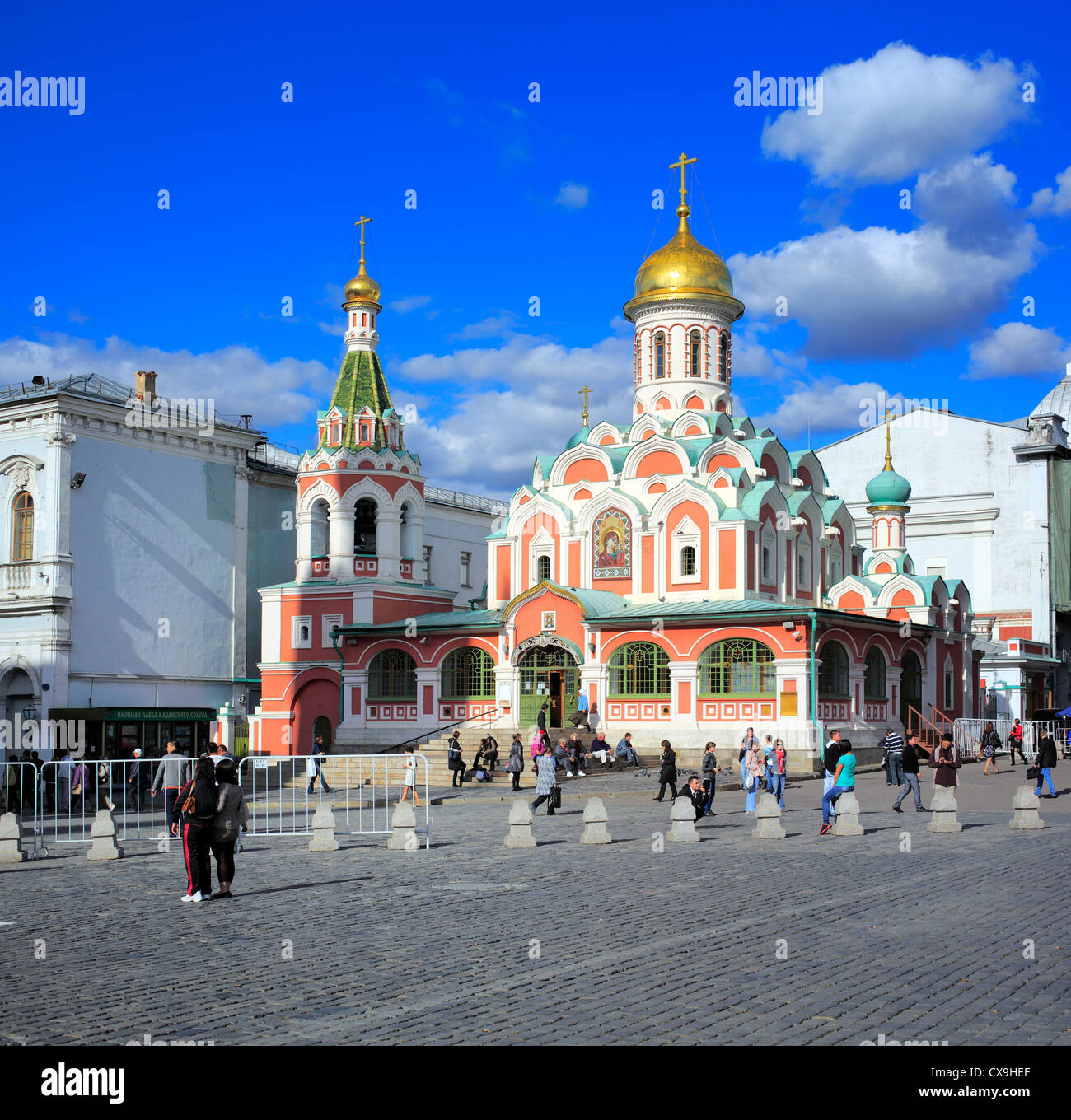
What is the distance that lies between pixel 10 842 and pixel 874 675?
28059 millimetres

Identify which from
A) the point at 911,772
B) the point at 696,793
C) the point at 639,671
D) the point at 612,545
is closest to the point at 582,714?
the point at 639,671

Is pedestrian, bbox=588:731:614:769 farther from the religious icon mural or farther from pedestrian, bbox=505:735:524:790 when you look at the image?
the religious icon mural

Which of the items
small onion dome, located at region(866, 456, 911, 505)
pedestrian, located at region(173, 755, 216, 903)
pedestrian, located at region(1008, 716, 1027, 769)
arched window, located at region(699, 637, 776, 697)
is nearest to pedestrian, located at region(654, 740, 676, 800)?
arched window, located at region(699, 637, 776, 697)

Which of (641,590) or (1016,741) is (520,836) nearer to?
(641,590)

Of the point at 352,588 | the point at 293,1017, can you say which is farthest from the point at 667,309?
the point at 293,1017

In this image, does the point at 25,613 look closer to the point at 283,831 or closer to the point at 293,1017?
the point at 283,831

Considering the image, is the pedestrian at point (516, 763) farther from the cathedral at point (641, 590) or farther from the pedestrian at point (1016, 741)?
the pedestrian at point (1016, 741)

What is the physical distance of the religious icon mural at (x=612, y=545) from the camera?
4003cm

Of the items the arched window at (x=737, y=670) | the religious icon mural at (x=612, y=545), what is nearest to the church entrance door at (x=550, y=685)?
Answer: the religious icon mural at (x=612, y=545)

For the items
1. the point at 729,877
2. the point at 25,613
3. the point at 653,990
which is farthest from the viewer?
the point at 25,613

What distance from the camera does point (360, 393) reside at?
4378cm

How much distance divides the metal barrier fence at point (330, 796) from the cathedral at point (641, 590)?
4.53m

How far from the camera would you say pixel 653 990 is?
8.38 m
